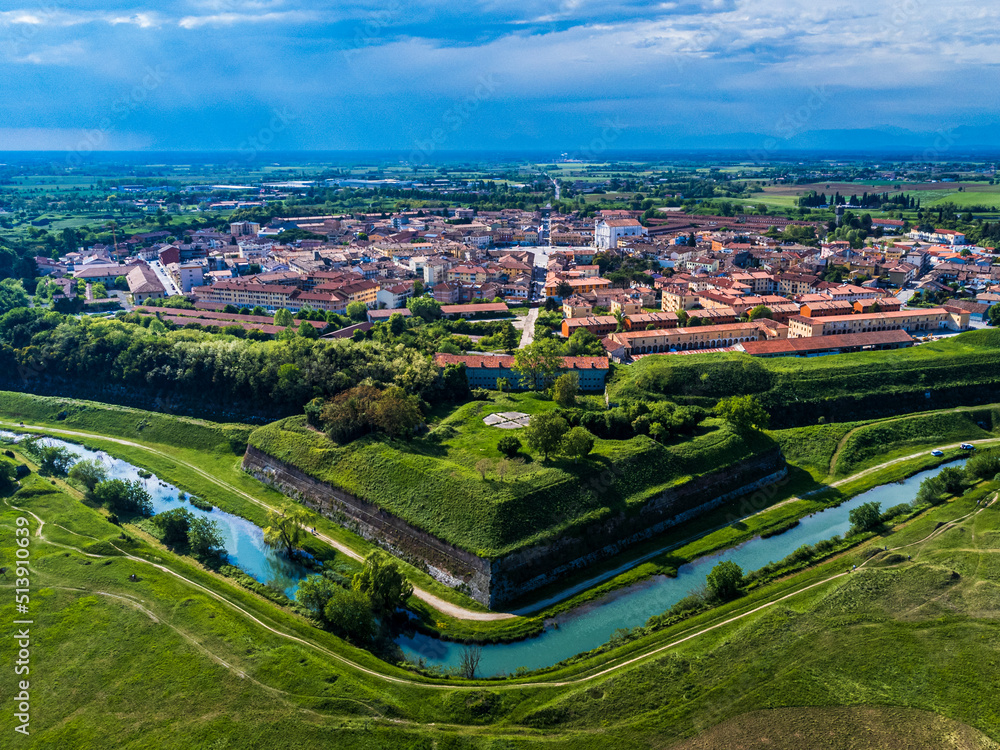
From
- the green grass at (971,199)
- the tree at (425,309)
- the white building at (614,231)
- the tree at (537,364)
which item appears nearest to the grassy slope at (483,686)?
the tree at (537,364)

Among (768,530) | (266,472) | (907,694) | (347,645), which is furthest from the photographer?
(266,472)

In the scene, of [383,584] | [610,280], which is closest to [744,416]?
[383,584]

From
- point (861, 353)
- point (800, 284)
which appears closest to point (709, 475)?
point (861, 353)

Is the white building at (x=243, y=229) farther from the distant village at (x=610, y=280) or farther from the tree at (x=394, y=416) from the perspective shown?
the tree at (x=394, y=416)

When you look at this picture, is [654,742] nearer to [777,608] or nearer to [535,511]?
[777,608]

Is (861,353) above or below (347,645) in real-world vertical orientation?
above

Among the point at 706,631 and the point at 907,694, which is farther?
the point at 706,631

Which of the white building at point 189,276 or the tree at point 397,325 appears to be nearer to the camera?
the tree at point 397,325

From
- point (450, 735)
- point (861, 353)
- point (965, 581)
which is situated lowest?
point (450, 735)
